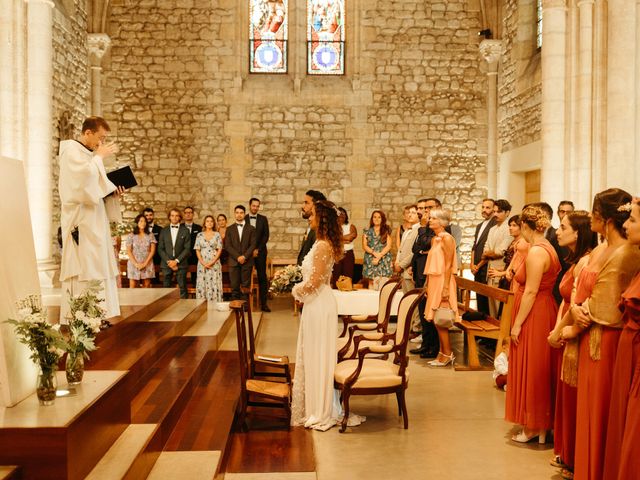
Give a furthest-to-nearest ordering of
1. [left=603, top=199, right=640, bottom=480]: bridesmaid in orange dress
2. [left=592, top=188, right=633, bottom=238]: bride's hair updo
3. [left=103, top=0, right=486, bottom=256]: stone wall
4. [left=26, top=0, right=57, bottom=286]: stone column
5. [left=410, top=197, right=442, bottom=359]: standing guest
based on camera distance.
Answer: [left=103, top=0, right=486, bottom=256]: stone wall, [left=26, top=0, right=57, bottom=286]: stone column, [left=410, top=197, right=442, bottom=359]: standing guest, [left=592, top=188, right=633, bottom=238]: bride's hair updo, [left=603, top=199, right=640, bottom=480]: bridesmaid in orange dress

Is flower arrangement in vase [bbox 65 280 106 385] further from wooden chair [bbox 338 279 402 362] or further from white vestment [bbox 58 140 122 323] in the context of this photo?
wooden chair [bbox 338 279 402 362]

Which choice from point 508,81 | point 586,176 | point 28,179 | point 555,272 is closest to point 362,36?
point 508,81

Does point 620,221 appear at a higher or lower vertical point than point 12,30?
lower

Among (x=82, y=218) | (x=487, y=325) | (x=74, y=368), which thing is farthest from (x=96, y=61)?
(x=74, y=368)

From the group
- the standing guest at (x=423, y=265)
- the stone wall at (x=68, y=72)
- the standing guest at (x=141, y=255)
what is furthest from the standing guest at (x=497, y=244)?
the stone wall at (x=68, y=72)

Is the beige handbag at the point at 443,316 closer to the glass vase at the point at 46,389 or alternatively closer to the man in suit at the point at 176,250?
the glass vase at the point at 46,389

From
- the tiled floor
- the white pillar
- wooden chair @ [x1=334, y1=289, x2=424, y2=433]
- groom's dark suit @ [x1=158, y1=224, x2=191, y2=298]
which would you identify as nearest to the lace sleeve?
wooden chair @ [x1=334, y1=289, x2=424, y2=433]

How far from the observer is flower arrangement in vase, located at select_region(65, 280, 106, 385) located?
2936 mm

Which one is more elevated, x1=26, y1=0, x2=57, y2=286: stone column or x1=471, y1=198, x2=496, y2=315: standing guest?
x1=26, y1=0, x2=57, y2=286: stone column

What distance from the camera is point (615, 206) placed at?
307cm

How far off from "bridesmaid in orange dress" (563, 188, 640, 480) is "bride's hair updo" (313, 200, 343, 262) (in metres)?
1.66

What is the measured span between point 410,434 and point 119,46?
9.69 metres

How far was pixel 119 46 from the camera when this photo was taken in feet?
38.3

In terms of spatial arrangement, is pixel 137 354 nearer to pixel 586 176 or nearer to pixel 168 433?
pixel 168 433
